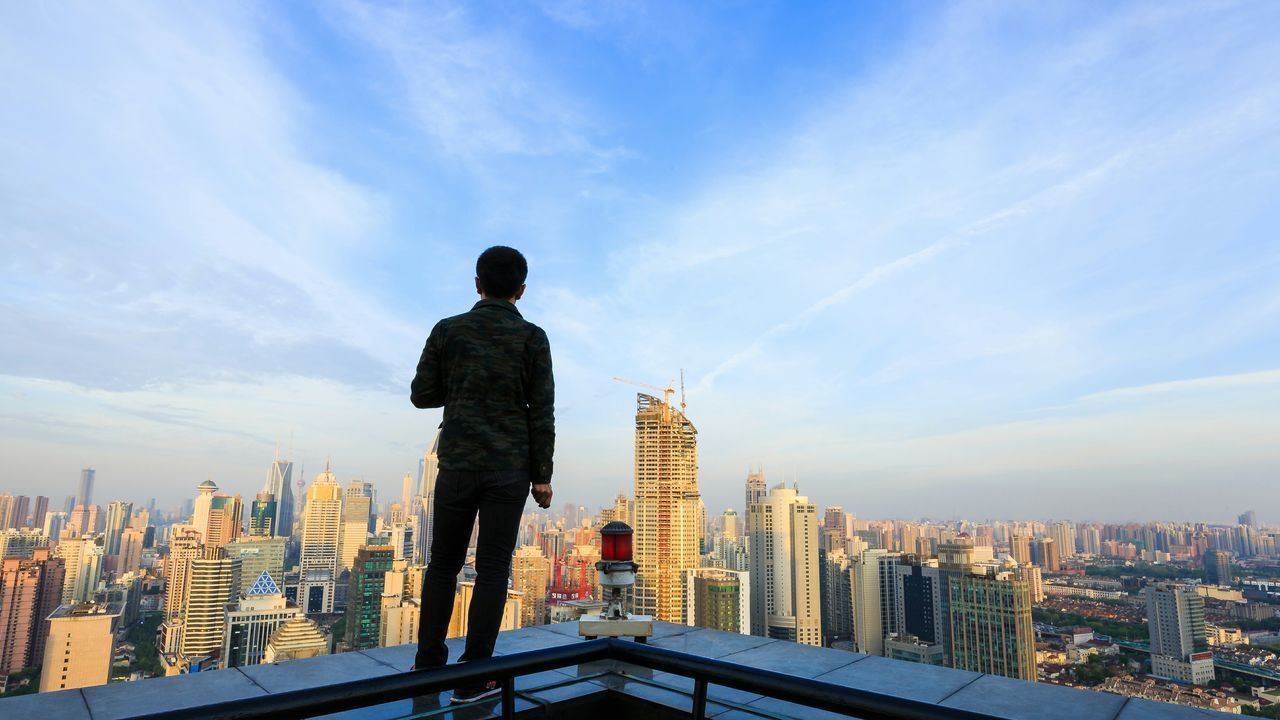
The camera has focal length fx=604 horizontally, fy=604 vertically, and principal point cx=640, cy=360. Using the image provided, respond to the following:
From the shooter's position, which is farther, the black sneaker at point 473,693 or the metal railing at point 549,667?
the black sneaker at point 473,693

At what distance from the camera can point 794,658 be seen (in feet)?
8.68

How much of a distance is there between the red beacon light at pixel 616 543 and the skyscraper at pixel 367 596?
1046 inches

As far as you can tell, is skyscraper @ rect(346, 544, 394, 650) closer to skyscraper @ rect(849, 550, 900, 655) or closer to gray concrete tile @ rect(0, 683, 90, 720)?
gray concrete tile @ rect(0, 683, 90, 720)

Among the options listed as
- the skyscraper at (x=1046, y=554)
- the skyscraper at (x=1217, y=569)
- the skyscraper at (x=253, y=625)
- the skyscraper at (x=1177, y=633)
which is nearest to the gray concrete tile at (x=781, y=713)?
the skyscraper at (x=1177, y=633)

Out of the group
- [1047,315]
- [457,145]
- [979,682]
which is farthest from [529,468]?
[1047,315]

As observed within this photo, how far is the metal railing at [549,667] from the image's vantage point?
71 centimetres

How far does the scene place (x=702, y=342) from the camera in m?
36.2

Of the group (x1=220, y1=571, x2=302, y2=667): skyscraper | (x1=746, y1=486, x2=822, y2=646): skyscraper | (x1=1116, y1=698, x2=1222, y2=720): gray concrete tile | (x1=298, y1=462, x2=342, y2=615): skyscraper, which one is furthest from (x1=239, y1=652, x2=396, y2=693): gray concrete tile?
(x1=746, y1=486, x2=822, y2=646): skyscraper

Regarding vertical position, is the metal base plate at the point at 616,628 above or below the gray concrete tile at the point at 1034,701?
above

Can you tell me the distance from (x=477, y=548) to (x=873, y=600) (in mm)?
43494

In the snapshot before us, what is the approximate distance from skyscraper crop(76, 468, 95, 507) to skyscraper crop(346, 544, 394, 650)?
2316 centimetres

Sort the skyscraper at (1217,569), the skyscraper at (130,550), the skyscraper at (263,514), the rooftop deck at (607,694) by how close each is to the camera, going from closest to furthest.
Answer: the rooftop deck at (607,694) → the skyscraper at (1217,569) → the skyscraper at (130,550) → the skyscraper at (263,514)

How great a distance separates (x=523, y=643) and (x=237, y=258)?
79.1 ft

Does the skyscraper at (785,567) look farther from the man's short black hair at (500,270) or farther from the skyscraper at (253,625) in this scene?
the man's short black hair at (500,270)
